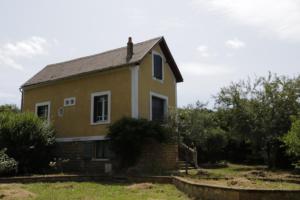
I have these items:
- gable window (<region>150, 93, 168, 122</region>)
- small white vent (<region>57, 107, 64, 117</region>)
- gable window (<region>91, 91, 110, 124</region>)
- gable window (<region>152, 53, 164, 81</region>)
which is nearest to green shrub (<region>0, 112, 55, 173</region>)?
small white vent (<region>57, 107, 64, 117</region>)

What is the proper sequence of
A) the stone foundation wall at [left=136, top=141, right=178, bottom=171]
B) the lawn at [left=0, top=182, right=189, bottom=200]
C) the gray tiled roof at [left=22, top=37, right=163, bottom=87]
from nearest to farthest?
the lawn at [left=0, top=182, right=189, bottom=200] < the stone foundation wall at [left=136, top=141, right=178, bottom=171] < the gray tiled roof at [left=22, top=37, right=163, bottom=87]

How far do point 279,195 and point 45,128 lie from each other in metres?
14.6

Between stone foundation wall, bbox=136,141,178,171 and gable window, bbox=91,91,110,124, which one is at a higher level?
gable window, bbox=91,91,110,124

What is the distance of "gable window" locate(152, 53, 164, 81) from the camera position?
21.4 meters

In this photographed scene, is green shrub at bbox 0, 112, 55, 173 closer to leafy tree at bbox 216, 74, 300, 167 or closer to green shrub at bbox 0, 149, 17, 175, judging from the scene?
green shrub at bbox 0, 149, 17, 175

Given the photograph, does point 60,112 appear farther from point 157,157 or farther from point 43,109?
point 157,157

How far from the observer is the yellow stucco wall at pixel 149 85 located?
19984 millimetres

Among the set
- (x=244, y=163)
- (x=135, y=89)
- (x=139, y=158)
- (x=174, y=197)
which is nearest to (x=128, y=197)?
(x=174, y=197)

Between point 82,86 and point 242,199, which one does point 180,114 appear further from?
point 242,199

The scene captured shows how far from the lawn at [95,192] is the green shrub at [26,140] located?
463 centimetres

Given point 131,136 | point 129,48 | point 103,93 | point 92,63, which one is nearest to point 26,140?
point 103,93

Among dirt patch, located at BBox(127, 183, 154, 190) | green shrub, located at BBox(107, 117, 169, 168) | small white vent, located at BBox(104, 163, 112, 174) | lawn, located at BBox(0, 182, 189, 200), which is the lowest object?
lawn, located at BBox(0, 182, 189, 200)

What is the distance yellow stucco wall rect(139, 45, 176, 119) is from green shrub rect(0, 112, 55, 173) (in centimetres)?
565

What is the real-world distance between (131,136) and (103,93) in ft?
13.4
